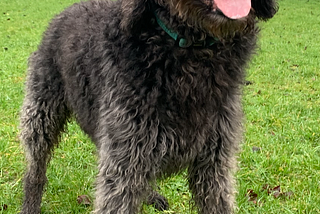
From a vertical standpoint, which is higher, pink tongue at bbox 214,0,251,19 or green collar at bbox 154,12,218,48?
pink tongue at bbox 214,0,251,19

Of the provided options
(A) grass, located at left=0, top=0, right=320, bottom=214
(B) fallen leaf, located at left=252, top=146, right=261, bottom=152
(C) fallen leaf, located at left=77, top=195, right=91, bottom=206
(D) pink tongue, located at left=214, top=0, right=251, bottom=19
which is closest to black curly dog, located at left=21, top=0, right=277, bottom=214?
(D) pink tongue, located at left=214, top=0, right=251, bottom=19

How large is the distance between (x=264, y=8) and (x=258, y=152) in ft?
9.41

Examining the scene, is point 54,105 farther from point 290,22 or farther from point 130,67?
point 290,22

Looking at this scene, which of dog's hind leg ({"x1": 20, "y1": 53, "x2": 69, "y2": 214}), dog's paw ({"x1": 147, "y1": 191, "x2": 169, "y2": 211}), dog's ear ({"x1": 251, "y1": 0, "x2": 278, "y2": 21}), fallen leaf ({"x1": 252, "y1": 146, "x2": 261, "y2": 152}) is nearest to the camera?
dog's ear ({"x1": 251, "y1": 0, "x2": 278, "y2": 21})

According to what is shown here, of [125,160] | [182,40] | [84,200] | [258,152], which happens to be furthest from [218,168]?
[258,152]

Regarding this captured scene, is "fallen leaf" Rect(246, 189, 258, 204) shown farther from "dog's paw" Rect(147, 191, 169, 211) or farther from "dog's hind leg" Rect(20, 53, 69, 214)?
"dog's hind leg" Rect(20, 53, 69, 214)

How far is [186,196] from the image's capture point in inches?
180

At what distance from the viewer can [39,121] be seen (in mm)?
4066

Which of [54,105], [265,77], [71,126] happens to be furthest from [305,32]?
[54,105]

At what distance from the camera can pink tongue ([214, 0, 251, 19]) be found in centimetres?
243

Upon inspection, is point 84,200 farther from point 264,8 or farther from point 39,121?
point 264,8

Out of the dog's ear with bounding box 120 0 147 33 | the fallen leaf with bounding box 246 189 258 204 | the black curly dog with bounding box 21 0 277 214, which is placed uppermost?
the dog's ear with bounding box 120 0 147 33

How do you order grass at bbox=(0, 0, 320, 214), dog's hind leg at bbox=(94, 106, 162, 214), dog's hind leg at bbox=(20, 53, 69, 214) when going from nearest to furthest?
dog's hind leg at bbox=(94, 106, 162, 214) → dog's hind leg at bbox=(20, 53, 69, 214) → grass at bbox=(0, 0, 320, 214)

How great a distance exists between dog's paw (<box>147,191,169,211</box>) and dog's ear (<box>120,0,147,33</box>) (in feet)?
7.26
